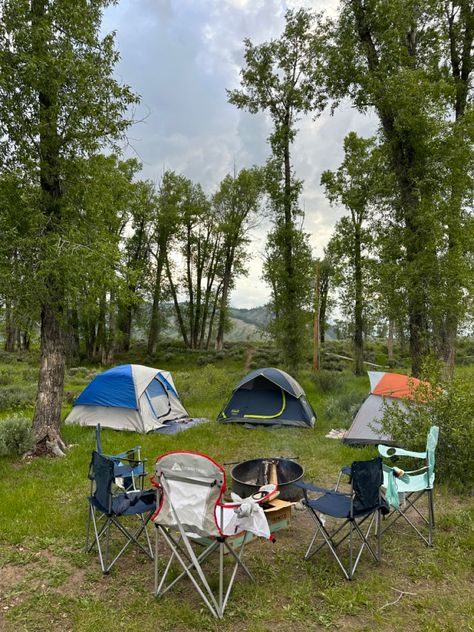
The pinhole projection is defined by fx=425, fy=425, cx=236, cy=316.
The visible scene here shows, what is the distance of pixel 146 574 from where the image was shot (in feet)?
12.9

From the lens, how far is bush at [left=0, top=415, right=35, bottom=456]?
7.23 meters

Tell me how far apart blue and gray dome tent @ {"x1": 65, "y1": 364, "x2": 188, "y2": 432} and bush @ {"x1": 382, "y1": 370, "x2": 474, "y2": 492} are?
5.66 meters

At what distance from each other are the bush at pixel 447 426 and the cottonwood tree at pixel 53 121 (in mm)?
5647

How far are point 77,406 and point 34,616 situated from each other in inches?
281

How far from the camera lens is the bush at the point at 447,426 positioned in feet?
18.7

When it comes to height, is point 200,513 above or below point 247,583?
above

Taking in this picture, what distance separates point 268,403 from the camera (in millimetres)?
10641

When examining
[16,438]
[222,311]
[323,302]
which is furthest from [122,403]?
[222,311]

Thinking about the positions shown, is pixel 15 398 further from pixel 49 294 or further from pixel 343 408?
pixel 343 408

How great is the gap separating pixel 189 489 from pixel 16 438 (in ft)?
16.2

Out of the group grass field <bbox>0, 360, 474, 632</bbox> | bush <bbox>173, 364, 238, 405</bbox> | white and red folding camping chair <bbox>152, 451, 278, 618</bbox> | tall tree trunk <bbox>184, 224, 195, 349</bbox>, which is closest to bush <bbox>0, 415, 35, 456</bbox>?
grass field <bbox>0, 360, 474, 632</bbox>

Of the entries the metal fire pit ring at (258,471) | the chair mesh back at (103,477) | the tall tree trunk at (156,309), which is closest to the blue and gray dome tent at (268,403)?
the metal fire pit ring at (258,471)

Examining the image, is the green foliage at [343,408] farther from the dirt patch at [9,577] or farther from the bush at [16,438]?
the dirt patch at [9,577]

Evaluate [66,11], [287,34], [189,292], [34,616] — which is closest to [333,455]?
[34,616]
